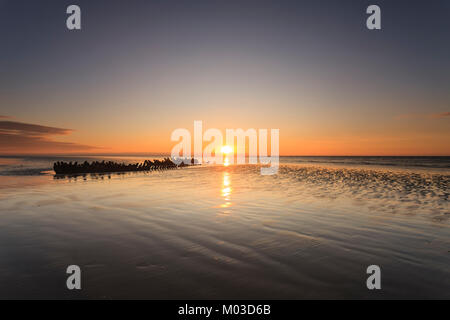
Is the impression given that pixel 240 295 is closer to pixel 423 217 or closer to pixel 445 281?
pixel 445 281

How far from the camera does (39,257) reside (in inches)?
191

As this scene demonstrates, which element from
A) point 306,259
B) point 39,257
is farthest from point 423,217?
point 39,257

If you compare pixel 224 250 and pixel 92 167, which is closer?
pixel 224 250

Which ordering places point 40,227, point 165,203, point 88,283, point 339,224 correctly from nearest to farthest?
point 88,283
point 40,227
point 339,224
point 165,203

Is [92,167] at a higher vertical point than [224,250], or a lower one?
higher

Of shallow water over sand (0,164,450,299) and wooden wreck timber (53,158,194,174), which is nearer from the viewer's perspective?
shallow water over sand (0,164,450,299)

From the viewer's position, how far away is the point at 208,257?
4.95m

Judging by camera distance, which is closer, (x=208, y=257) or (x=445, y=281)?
(x=445, y=281)

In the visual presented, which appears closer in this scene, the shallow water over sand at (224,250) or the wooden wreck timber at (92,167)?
the shallow water over sand at (224,250)

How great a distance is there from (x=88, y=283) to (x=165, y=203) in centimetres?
713
